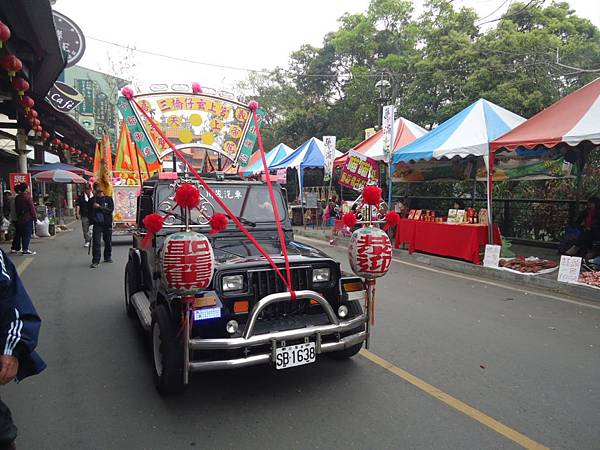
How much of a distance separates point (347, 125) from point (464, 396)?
2793 centimetres

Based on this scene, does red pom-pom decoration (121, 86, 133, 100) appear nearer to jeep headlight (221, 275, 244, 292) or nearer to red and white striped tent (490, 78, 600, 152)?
jeep headlight (221, 275, 244, 292)

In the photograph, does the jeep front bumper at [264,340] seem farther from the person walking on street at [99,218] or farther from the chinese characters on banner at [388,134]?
the chinese characters on banner at [388,134]

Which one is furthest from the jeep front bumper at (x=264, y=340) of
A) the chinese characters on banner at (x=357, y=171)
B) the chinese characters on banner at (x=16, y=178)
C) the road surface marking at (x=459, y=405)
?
the chinese characters on banner at (x=16, y=178)

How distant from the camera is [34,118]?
10.3m

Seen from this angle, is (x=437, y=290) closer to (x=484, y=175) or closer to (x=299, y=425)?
(x=299, y=425)

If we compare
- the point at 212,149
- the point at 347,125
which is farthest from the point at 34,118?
the point at 347,125

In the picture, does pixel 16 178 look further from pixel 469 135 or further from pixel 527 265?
pixel 527 265

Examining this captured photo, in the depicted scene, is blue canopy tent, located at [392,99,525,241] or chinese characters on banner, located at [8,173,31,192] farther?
chinese characters on banner, located at [8,173,31,192]

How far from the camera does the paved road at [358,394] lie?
3102mm

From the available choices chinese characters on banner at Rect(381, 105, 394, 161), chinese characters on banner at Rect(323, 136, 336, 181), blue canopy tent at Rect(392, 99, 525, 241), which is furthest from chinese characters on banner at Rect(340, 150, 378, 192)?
chinese characters on banner at Rect(323, 136, 336, 181)

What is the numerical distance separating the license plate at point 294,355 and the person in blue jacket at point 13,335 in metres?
1.62

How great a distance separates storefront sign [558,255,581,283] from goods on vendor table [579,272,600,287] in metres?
0.13

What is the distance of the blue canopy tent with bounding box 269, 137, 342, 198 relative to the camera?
1866cm

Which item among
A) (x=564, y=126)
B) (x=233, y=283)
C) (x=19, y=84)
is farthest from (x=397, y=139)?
(x=233, y=283)
